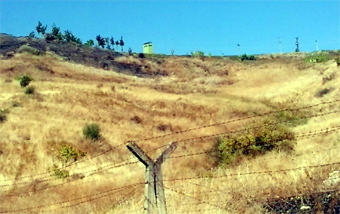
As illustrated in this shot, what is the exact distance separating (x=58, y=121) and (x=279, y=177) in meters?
27.7

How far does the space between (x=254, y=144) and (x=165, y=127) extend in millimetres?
18819

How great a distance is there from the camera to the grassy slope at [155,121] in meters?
10.6

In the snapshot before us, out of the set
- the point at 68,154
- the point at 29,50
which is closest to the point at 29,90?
the point at 68,154

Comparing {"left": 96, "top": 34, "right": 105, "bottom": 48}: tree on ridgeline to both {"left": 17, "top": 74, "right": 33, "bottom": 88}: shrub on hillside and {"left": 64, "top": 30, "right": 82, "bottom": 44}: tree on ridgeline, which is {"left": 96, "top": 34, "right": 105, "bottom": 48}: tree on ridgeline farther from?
{"left": 17, "top": 74, "right": 33, "bottom": 88}: shrub on hillside

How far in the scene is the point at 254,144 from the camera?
19734mm

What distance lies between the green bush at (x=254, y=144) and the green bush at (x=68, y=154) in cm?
807

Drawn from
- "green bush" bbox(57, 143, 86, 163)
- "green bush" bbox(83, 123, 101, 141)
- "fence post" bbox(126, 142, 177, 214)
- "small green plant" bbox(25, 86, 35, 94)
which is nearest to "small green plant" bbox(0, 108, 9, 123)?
"green bush" bbox(83, 123, 101, 141)

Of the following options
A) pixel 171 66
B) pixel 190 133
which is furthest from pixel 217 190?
pixel 171 66

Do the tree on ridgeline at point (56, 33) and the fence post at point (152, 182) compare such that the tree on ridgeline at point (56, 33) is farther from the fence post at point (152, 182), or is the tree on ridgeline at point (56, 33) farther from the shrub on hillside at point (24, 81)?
the fence post at point (152, 182)

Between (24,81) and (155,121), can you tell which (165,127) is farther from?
(24,81)

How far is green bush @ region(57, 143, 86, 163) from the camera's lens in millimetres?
25953

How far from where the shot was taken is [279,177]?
10281 millimetres

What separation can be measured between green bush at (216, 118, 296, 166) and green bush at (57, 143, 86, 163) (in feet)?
26.5

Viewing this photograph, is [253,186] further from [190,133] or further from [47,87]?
[47,87]
